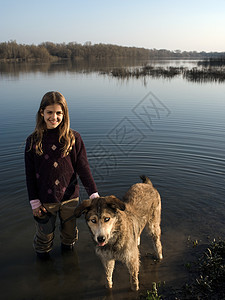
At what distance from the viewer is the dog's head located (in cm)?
343

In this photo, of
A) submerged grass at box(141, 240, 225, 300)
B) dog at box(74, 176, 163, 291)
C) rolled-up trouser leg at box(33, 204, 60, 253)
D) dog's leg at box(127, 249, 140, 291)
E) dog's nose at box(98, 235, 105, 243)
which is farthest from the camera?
rolled-up trouser leg at box(33, 204, 60, 253)

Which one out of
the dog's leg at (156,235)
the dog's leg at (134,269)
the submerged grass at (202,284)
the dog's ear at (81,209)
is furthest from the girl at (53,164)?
the submerged grass at (202,284)

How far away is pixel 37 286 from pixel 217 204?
499cm

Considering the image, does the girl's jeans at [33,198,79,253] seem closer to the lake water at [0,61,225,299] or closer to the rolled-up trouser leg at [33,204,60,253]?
the rolled-up trouser leg at [33,204,60,253]

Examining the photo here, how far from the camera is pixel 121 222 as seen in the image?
3760mm

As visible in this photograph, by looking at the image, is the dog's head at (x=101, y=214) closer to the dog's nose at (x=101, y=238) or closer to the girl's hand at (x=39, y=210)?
the dog's nose at (x=101, y=238)

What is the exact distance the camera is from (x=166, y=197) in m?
7.48

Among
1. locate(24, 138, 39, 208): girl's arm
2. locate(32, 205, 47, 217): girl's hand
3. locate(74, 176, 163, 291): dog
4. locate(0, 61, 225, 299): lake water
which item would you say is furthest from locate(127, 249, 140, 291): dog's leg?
locate(24, 138, 39, 208): girl's arm

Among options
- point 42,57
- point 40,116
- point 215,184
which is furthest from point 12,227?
point 42,57

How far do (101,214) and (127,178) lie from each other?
5.15 m

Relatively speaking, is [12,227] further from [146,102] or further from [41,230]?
[146,102]

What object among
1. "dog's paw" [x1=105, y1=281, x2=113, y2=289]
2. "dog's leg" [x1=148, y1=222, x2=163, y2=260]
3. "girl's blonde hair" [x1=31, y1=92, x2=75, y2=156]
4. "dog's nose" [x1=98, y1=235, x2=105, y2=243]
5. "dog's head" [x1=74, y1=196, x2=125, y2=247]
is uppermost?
"girl's blonde hair" [x1=31, y1=92, x2=75, y2=156]

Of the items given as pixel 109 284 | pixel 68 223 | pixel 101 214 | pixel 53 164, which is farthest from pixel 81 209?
pixel 109 284

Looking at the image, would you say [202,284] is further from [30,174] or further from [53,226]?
[30,174]
